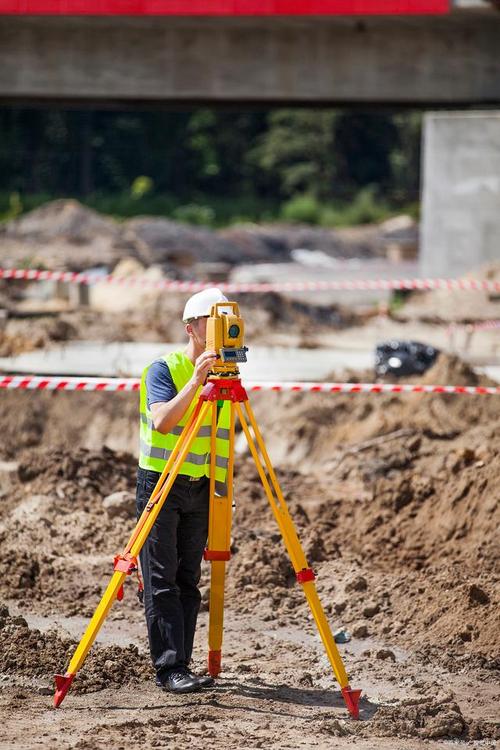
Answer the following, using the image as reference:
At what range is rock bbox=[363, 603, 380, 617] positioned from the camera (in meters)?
6.69

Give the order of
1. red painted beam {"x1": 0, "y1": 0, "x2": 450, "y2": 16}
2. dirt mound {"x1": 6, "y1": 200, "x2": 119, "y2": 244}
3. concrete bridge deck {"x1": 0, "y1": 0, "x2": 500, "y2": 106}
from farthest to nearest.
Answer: dirt mound {"x1": 6, "y1": 200, "x2": 119, "y2": 244} < concrete bridge deck {"x1": 0, "y1": 0, "x2": 500, "y2": 106} < red painted beam {"x1": 0, "y1": 0, "x2": 450, "y2": 16}

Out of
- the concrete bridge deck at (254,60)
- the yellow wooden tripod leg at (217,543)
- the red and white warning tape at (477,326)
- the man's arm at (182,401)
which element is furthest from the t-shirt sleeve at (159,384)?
the concrete bridge deck at (254,60)

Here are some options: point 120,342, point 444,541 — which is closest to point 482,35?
point 120,342

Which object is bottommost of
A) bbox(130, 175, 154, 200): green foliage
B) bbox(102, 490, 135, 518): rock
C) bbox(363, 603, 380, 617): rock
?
bbox(363, 603, 380, 617): rock

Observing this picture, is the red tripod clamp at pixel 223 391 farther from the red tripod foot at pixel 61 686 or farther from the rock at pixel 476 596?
the rock at pixel 476 596

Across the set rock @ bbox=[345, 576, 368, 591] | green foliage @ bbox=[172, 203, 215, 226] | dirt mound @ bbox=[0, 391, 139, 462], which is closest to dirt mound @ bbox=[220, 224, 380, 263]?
green foliage @ bbox=[172, 203, 215, 226]

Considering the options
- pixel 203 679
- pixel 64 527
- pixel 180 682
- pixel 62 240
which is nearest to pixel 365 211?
pixel 62 240

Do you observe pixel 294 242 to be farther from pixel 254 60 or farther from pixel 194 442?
pixel 194 442

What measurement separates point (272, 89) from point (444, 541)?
13.8 metres

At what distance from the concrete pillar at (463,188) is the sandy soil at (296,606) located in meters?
12.7

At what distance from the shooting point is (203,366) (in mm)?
5059

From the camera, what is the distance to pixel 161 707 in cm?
525

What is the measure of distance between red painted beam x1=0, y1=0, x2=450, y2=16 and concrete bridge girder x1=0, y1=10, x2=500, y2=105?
1.81 feet

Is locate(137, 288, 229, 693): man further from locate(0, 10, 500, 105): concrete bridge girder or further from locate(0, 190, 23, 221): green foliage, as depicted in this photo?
locate(0, 190, 23, 221): green foliage
